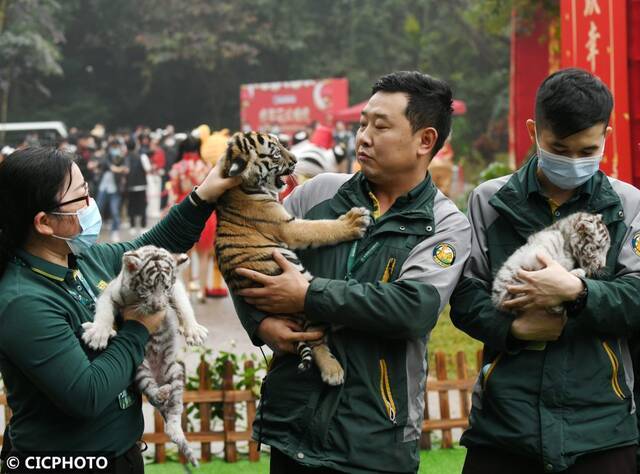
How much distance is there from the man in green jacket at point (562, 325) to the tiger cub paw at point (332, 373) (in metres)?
0.53

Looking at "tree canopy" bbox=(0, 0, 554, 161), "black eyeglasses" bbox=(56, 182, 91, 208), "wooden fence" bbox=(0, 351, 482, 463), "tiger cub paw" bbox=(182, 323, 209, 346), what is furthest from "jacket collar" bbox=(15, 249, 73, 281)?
"tree canopy" bbox=(0, 0, 554, 161)

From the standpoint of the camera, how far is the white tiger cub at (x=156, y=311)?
3.30 metres

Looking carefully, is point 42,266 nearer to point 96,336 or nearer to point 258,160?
point 96,336

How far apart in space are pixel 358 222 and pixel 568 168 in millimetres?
799

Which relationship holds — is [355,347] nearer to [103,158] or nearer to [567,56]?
[567,56]

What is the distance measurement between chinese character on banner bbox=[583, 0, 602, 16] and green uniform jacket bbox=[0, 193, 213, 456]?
667 centimetres

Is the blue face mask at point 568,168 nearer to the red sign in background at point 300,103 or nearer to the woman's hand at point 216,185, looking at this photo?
the woman's hand at point 216,185

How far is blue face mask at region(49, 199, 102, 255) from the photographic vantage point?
3281 millimetres

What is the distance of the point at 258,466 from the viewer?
6.36m

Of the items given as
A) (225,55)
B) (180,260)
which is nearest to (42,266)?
(180,260)

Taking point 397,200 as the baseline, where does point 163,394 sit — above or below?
below

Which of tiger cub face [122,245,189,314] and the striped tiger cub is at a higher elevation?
the striped tiger cub

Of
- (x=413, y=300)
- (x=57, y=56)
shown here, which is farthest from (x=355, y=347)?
(x=57, y=56)

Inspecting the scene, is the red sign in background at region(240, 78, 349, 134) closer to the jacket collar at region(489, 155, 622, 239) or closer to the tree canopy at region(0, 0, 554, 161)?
the tree canopy at region(0, 0, 554, 161)
